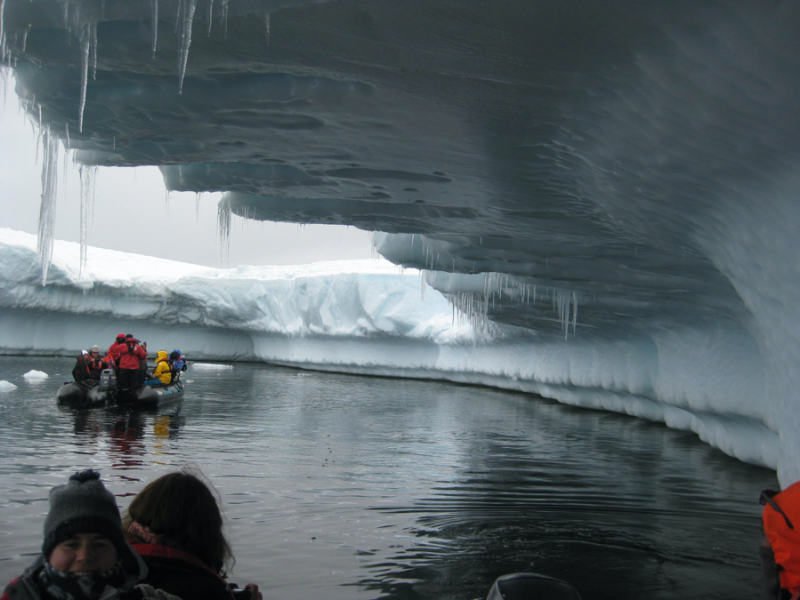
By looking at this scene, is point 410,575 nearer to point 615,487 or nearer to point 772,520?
point 772,520

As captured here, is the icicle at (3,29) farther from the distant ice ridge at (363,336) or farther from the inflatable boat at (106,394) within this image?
the inflatable boat at (106,394)

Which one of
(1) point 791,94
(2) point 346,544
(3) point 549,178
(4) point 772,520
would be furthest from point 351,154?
(4) point 772,520

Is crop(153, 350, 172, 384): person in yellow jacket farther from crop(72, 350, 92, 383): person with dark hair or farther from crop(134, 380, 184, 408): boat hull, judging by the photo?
crop(72, 350, 92, 383): person with dark hair

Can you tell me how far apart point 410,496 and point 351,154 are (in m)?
3.26

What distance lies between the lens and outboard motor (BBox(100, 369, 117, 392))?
1379 centimetres

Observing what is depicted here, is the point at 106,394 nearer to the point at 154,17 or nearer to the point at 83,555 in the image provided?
the point at 154,17

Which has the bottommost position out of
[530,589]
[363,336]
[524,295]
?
[530,589]

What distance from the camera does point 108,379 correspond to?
13883 millimetres

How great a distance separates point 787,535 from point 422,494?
5.14 m

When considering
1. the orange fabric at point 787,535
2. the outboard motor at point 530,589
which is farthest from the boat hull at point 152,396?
the orange fabric at point 787,535

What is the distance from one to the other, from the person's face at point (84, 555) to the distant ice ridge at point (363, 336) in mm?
7510

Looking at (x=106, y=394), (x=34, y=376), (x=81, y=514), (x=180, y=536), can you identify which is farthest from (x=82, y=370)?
(x=81, y=514)

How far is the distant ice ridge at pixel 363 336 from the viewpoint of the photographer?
9531mm

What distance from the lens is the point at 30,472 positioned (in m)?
7.23
